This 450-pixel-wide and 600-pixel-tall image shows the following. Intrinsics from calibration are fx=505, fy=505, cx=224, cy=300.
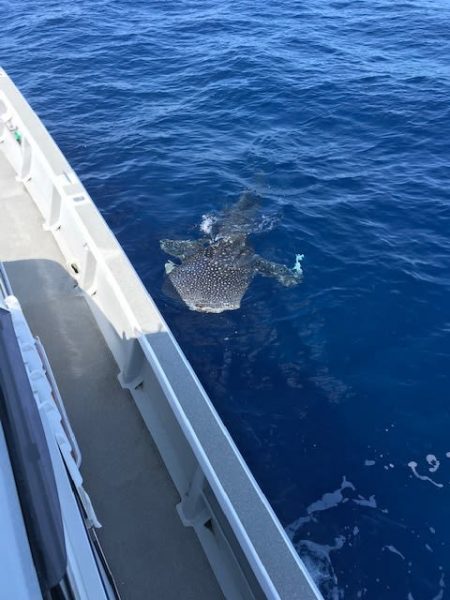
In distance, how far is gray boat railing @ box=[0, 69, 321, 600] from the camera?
4758mm

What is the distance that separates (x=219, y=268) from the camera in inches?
428

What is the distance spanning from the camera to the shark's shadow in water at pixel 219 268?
1049 centimetres

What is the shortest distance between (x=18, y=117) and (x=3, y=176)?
1300mm

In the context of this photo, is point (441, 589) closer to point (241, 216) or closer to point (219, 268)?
point (219, 268)

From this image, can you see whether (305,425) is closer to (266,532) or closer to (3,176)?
(266,532)

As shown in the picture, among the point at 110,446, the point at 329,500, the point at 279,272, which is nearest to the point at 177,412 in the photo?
the point at 110,446

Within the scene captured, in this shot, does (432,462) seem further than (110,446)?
Yes

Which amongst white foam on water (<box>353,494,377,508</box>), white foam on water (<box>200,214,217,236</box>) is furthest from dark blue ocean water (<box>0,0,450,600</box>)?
white foam on water (<box>200,214,217,236</box>)

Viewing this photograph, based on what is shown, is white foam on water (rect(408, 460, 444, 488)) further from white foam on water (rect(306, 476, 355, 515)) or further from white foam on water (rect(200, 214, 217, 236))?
white foam on water (rect(200, 214, 217, 236))

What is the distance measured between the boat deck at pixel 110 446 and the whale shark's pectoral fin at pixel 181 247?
310cm

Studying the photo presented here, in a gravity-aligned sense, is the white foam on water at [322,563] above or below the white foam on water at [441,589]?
above

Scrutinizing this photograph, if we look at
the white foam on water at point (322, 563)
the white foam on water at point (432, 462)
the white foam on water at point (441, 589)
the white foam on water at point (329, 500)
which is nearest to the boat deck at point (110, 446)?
the white foam on water at point (322, 563)

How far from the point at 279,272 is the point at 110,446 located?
19.7 feet

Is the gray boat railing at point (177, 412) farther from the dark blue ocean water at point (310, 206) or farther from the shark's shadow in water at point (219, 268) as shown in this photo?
the shark's shadow in water at point (219, 268)
